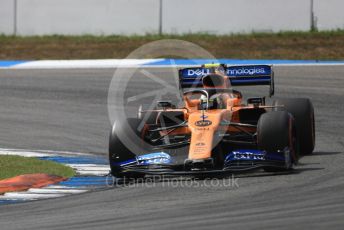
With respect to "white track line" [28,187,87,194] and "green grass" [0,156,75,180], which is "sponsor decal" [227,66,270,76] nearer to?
"green grass" [0,156,75,180]

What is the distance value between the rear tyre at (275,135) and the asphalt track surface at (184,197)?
0.95 ft

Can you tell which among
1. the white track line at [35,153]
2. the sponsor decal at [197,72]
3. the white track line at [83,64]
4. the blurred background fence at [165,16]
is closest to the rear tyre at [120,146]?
the sponsor decal at [197,72]

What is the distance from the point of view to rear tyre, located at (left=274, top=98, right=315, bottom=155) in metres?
13.8

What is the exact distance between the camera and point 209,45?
27094 millimetres

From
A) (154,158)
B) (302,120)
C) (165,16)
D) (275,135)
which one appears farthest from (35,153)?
(165,16)

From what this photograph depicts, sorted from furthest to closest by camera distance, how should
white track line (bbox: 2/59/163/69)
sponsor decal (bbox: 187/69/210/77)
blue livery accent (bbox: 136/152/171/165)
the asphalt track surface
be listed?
1. white track line (bbox: 2/59/163/69)
2. sponsor decal (bbox: 187/69/210/77)
3. blue livery accent (bbox: 136/152/171/165)
4. the asphalt track surface

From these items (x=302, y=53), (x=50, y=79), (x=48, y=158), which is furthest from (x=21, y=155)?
(x=302, y=53)

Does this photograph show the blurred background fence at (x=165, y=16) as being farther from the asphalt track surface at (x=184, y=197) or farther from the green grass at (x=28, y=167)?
the green grass at (x=28, y=167)

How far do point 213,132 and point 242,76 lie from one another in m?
2.14

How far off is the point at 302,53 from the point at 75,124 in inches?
374

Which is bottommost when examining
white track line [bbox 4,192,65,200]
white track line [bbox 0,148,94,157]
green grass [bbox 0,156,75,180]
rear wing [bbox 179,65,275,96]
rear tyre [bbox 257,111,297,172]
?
white track line [bbox 4,192,65,200]

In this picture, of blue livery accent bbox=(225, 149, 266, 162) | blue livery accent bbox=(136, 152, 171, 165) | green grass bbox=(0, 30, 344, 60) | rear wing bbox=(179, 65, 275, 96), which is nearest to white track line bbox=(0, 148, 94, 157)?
rear wing bbox=(179, 65, 275, 96)

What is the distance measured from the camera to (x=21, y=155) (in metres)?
14.8

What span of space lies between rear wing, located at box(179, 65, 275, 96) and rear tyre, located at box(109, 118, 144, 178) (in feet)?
5.46
